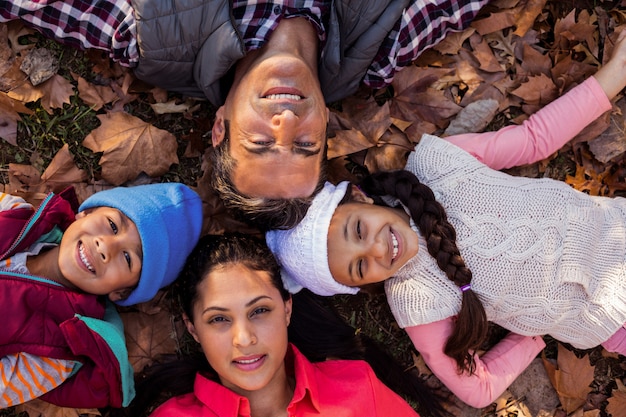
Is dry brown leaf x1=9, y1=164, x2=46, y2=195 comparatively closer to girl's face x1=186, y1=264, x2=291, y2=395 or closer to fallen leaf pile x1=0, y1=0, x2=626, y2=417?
fallen leaf pile x1=0, y1=0, x2=626, y2=417

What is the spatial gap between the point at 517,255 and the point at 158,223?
6.98 feet

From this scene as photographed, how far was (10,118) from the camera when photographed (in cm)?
369

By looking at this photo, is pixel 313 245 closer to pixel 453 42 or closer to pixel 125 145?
pixel 125 145

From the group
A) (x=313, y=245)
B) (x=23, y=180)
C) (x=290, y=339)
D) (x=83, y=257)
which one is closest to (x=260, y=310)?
(x=313, y=245)

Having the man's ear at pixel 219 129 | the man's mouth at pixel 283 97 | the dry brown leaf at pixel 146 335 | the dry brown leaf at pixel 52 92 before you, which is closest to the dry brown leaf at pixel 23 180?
the dry brown leaf at pixel 52 92

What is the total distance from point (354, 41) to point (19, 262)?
233cm

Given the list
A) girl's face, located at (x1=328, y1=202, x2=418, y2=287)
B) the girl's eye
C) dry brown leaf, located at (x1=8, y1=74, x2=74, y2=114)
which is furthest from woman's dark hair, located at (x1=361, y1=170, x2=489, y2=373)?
dry brown leaf, located at (x1=8, y1=74, x2=74, y2=114)

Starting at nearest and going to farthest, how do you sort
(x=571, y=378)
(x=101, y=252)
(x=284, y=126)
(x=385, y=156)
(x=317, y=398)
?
(x=284, y=126) → (x=101, y=252) → (x=317, y=398) → (x=385, y=156) → (x=571, y=378)

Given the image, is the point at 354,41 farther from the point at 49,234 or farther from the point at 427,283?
the point at 49,234

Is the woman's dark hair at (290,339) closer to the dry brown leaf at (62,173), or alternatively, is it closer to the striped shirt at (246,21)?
the dry brown leaf at (62,173)

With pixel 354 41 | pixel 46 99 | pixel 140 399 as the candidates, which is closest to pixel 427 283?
pixel 354 41

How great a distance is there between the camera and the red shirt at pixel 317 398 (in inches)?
132

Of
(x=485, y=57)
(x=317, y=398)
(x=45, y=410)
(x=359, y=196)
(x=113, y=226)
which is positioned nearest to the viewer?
(x=113, y=226)

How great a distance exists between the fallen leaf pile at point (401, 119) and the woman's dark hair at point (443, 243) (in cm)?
40
